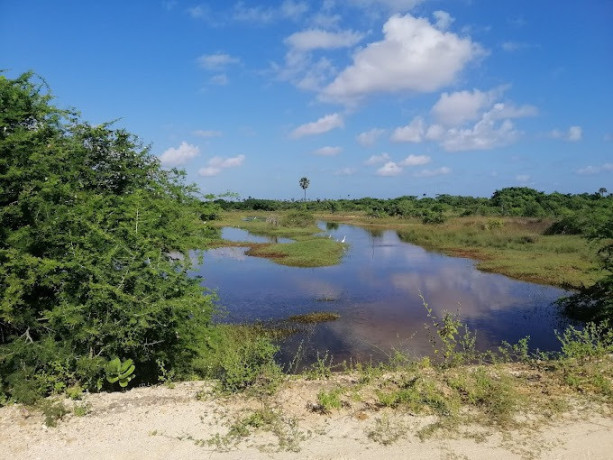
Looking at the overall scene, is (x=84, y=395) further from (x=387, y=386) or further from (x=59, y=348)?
(x=387, y=386)

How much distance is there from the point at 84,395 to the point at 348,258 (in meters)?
27.2

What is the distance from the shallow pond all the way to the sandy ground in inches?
162

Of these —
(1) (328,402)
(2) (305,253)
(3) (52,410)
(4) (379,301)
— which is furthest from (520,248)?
(3) (52,410)

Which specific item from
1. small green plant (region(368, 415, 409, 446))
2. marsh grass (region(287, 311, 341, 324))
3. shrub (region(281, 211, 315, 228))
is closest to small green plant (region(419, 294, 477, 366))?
small green plant (region(368, 415, 409, 446))

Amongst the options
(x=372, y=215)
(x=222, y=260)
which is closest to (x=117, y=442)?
(x=222, y=260)

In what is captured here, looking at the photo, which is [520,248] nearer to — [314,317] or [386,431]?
[314,317]

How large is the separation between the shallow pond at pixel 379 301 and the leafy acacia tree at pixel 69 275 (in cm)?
195

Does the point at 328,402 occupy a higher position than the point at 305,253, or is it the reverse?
the point at 328,402

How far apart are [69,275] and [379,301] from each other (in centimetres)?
1450

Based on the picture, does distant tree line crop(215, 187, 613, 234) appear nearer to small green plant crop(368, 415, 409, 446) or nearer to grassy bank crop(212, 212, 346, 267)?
grassy bank crop(212, 212, 346, 267)

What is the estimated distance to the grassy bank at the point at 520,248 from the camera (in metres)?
24.2

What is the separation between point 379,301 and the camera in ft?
65.0

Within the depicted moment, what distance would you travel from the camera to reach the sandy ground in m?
4.69

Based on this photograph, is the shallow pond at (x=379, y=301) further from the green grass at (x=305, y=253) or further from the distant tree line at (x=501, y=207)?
the distant tree line at (x=501, y=207)
